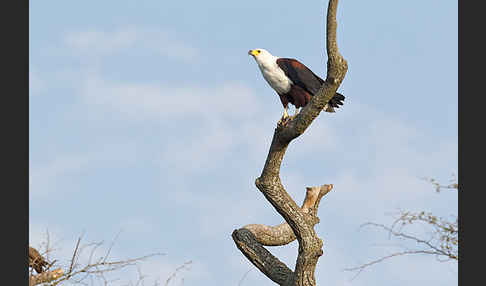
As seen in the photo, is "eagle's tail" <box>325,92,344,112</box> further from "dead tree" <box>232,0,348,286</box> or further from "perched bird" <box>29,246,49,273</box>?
"perched bird" <box>29,246,49,273</box>

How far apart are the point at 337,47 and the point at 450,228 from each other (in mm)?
2711

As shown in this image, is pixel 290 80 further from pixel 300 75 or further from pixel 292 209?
pixel 292 209

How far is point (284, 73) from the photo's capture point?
23.7 ft

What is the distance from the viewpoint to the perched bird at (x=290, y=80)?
716 cm

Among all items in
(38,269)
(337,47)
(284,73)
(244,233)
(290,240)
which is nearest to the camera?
(337,47)

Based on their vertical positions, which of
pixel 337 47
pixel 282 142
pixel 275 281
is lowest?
pixel 275 281

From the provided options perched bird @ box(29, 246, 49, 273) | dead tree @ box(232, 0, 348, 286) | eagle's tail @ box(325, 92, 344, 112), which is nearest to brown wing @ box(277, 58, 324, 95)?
eagle's tail @ box(325, 92, 344, 112)

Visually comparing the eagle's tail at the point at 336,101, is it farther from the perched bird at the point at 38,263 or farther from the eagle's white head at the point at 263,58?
the perched bird at the point at 38,263

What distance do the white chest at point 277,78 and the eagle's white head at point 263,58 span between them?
0.10 feet

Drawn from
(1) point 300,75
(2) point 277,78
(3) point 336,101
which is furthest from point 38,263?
(3) point 336,101

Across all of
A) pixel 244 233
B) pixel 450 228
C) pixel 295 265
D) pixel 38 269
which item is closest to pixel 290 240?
pixel 244 233

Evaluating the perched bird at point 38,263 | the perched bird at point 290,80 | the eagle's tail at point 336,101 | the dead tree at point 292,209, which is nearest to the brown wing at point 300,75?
the perched bird at point 290,80

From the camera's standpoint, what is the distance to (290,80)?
23.7 ft

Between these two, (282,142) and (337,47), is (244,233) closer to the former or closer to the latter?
(282,142)
